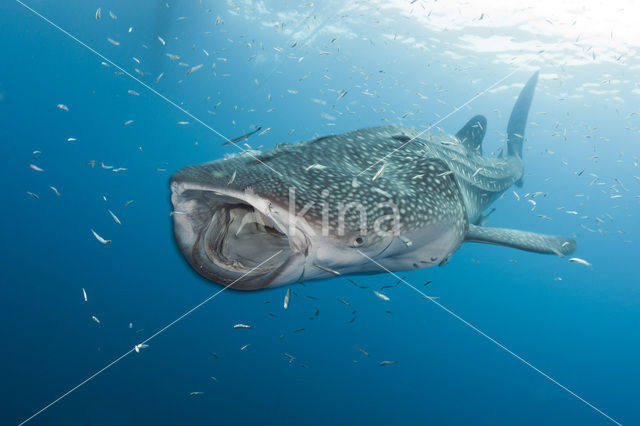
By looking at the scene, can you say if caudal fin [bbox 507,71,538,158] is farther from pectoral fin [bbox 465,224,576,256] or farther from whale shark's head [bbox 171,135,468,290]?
whale shark's head [bbox 171,135,468,290]

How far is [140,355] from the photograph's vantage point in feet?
35.6

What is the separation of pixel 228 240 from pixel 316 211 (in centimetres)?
111

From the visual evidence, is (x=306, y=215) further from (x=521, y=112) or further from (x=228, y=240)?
(x=521, y=112)

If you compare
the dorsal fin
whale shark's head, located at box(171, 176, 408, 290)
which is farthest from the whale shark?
the dorsal fin

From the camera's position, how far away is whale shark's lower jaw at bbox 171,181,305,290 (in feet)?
6.89

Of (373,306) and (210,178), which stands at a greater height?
(210,178)

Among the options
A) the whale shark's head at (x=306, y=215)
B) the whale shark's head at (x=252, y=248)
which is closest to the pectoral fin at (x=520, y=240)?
the whale shark's head at (x=306, y=215)

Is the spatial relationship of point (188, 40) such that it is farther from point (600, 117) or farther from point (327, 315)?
point (600, 117)

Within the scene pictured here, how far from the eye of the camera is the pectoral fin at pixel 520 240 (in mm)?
4512

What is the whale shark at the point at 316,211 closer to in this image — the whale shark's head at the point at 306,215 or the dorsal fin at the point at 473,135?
the whale shark's head at the point at 306,215

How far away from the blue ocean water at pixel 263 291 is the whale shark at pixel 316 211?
0.40 m

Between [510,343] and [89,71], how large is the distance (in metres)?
47.3

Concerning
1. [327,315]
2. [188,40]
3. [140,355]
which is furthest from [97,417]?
[188,40]

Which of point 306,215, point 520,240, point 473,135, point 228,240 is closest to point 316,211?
point 306,215
